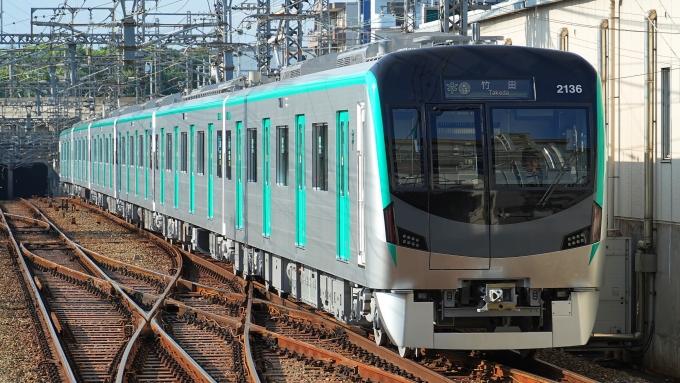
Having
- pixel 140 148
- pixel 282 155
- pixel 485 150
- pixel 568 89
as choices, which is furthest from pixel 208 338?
pixel 140 148

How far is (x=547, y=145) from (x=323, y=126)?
2.64 m

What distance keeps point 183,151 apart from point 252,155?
5.74m

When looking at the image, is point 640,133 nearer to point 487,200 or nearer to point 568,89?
point 568,89

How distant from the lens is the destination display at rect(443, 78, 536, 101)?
938 cm

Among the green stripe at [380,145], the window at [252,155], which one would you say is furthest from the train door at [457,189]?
the window at [252,155]

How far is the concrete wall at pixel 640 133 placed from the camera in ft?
38.3

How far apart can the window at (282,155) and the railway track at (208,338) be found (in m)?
1.57

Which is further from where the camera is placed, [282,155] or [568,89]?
[282,155]

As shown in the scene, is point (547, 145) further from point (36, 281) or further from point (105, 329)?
point (36, 281)

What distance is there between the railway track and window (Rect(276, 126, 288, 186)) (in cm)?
157

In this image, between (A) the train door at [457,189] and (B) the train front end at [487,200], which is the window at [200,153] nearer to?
(B) the train front end at [487,200]

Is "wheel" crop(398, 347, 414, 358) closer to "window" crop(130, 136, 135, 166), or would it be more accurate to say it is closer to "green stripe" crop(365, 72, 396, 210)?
"green stripe" crop(365, 72, 396, 210)

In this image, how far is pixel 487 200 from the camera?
926 cm

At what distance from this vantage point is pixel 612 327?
12.2 meters
